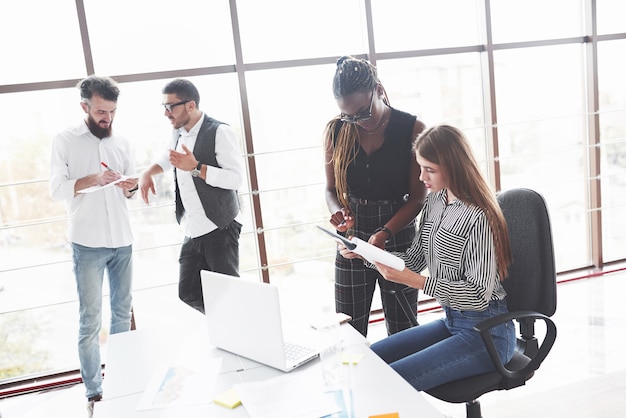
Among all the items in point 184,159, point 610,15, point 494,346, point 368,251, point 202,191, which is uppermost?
point 610,15

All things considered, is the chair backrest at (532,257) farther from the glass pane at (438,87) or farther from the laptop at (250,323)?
the glass pane at (438,87)

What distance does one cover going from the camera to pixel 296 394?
136cm

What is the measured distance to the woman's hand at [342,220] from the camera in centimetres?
216

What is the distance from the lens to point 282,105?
3.54 meters

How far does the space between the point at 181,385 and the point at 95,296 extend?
1.46 meters

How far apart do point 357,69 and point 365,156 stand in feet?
1.13

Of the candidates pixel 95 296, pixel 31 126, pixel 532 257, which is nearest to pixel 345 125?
pixel 532 257

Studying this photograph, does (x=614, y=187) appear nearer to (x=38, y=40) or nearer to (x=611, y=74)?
(x=611, y=74)

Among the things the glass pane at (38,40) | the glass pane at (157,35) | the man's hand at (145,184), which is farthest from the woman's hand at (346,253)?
the glass pane at (38,40)

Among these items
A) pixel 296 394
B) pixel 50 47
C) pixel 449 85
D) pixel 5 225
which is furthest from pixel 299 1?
pixel 296 394

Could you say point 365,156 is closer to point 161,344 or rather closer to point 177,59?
point 161,344

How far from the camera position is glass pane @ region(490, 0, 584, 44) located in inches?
150

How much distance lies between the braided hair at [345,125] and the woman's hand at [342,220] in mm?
89

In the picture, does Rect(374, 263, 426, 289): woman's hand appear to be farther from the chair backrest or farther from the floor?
the floor
